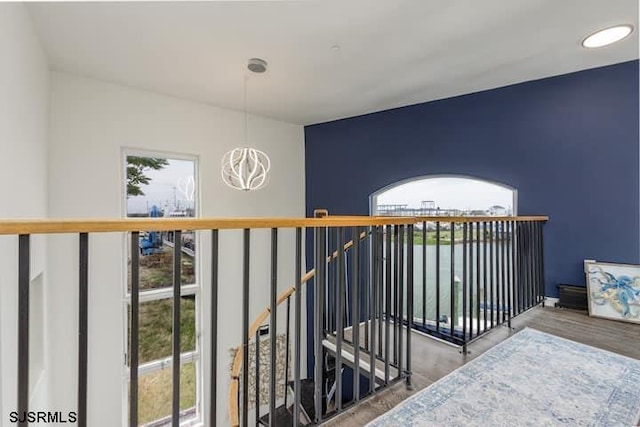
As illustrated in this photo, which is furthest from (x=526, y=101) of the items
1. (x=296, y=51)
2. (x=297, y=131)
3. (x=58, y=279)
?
(x=58, y=279)

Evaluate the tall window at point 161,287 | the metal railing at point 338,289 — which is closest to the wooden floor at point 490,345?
the metal railing at point 338,289

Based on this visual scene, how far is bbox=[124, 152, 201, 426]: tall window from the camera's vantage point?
12.8 feet

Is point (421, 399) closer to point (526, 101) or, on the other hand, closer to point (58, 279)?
point (526, 101)

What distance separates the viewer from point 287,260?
5.24 m

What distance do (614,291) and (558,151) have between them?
1467 mm

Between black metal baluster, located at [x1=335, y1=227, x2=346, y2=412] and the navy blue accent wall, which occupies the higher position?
the navy blue accent wall

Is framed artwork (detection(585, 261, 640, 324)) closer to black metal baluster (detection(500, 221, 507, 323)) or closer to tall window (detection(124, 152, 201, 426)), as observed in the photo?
black metal baluster (detection(500, 221, 507, 323))

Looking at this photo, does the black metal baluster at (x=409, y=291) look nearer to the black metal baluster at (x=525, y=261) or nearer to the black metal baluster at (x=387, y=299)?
the black metal baluster at (x=387, y=299)

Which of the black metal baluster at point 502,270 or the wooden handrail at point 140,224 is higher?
the wooden handrail at point 140,224

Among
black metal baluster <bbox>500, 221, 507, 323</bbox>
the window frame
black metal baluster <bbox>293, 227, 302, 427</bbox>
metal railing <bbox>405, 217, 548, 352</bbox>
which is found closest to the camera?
black metal baluster <bbox>293, 227, 302, 427</bbox>

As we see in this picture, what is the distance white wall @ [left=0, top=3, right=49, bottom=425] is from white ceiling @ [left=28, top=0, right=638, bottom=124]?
283 mm

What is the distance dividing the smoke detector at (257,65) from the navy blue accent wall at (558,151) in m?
2.11

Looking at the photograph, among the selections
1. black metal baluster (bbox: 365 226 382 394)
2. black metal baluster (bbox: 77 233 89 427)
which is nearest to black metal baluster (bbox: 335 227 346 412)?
black metal baluster (bbox: 365 226 382 394)

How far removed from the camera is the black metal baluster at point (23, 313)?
0.86 meters
